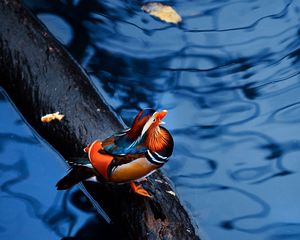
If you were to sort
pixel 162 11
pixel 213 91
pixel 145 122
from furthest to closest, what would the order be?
1. pixel 162 11
2. pixel 213 91
3. pixel 145 122

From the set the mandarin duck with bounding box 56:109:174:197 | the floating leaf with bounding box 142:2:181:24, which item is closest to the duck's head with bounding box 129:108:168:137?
the mandarin duck with bounding box 56:109:174:197

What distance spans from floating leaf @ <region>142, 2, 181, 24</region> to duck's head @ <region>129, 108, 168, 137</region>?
2.41 metres

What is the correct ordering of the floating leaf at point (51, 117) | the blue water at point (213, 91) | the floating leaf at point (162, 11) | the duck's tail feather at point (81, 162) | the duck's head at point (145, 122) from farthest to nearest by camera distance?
the floating leaf at point (162, 11), the blue water at point (213, 91), the floating leaf at point (51, 117), the duck's tail feather at point (81, 162), the duck's head at point (145, 122)

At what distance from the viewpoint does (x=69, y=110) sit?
11.0 feet

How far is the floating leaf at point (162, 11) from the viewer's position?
16.4ft

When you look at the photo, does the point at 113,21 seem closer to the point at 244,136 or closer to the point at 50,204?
the point at 244,136

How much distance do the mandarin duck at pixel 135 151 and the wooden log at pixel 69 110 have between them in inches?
8.1

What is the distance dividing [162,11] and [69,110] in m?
2.07

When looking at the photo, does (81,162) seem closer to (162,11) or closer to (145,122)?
(145,122)

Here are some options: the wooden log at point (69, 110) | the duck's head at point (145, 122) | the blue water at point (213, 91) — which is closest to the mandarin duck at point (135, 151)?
the duck's head at point (145, 122)

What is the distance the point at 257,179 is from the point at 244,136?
397mm

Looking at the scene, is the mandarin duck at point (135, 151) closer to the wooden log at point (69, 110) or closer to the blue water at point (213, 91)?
the wooden log at point (69, 110)

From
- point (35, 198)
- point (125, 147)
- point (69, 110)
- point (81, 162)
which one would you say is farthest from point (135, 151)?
point (35, 198)

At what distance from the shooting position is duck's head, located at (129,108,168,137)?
2721mm
